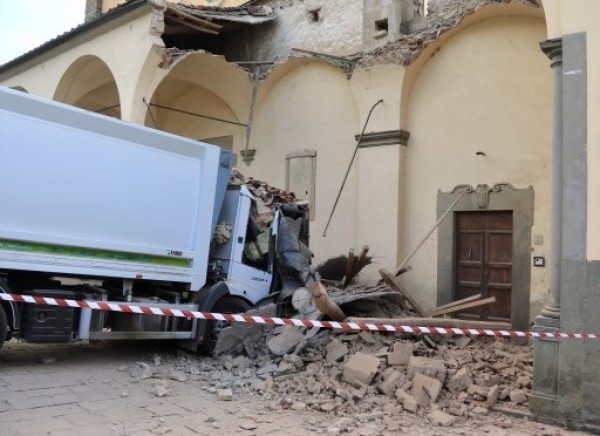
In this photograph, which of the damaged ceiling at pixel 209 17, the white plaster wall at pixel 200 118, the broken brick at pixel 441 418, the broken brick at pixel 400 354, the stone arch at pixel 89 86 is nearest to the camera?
the broken brick at pixel 441 418

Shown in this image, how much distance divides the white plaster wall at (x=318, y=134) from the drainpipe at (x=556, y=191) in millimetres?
5504

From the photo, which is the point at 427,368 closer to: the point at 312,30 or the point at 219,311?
the point at 219,311

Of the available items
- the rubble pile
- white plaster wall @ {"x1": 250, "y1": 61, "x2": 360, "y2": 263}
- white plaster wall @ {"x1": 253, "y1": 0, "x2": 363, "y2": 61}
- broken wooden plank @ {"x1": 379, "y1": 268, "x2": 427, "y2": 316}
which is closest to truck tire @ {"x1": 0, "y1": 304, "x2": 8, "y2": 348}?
the rubble pile

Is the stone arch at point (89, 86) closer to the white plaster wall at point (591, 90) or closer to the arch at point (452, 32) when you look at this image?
the arch at point (452, 32)

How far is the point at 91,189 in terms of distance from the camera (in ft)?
20.3

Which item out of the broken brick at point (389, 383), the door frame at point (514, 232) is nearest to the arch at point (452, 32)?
the door frame at point (514, 232)

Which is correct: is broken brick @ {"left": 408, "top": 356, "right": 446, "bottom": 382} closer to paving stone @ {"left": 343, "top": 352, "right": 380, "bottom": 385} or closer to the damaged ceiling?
paving stone @ {"left": 343, "top": 352, "right": 380, "bottom": 385}

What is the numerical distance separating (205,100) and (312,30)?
3.63 meters

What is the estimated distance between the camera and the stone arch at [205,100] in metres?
13.0

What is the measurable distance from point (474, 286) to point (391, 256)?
1.61 meters

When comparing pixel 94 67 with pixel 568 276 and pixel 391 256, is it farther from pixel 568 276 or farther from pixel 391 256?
pixel 568 276

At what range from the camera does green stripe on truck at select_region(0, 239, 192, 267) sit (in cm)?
564

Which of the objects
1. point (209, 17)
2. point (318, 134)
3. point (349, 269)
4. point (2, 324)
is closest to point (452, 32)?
point (318, 134)

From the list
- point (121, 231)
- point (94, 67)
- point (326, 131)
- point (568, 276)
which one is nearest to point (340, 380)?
point (568, 276)
